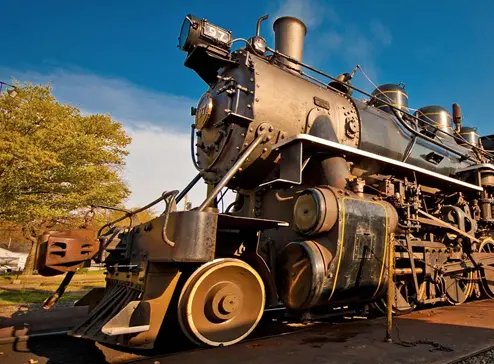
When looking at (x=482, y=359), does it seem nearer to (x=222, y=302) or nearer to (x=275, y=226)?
(x=275, y=226)

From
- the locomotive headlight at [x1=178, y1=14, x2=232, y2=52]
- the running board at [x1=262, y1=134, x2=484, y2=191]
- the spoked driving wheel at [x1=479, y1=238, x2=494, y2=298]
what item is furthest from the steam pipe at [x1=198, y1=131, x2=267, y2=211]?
the spoked driving wheel at [x1=479, y1=238, x2=494, y2=298]

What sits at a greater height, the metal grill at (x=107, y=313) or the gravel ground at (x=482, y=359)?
the metal grill at (x=107, y=313)

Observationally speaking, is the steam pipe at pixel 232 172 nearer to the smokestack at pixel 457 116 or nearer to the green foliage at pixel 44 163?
the smokestack at pixel 457 116

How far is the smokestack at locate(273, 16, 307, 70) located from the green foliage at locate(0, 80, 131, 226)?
9.43 meters

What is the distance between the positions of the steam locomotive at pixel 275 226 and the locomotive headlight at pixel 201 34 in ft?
0.05

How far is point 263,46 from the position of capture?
182 inches

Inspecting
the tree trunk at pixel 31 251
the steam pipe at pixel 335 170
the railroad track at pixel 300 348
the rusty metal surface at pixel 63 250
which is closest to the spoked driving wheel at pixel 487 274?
the railroad track at pixel 300 348

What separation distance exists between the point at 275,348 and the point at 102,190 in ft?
41.1

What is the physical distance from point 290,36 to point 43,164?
9938mm

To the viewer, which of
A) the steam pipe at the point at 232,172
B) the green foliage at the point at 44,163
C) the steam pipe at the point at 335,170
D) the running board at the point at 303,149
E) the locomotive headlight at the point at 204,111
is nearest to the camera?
the steam pipe at the point at 232,172

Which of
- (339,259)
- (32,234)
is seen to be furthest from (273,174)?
(32,234)

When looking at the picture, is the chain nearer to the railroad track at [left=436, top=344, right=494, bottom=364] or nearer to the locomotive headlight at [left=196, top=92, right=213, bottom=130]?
the railroad track at [left=436, top=344, right=494, bottom=364]

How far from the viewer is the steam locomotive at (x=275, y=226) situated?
307 cm

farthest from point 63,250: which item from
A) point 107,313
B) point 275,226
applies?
point 275,226
